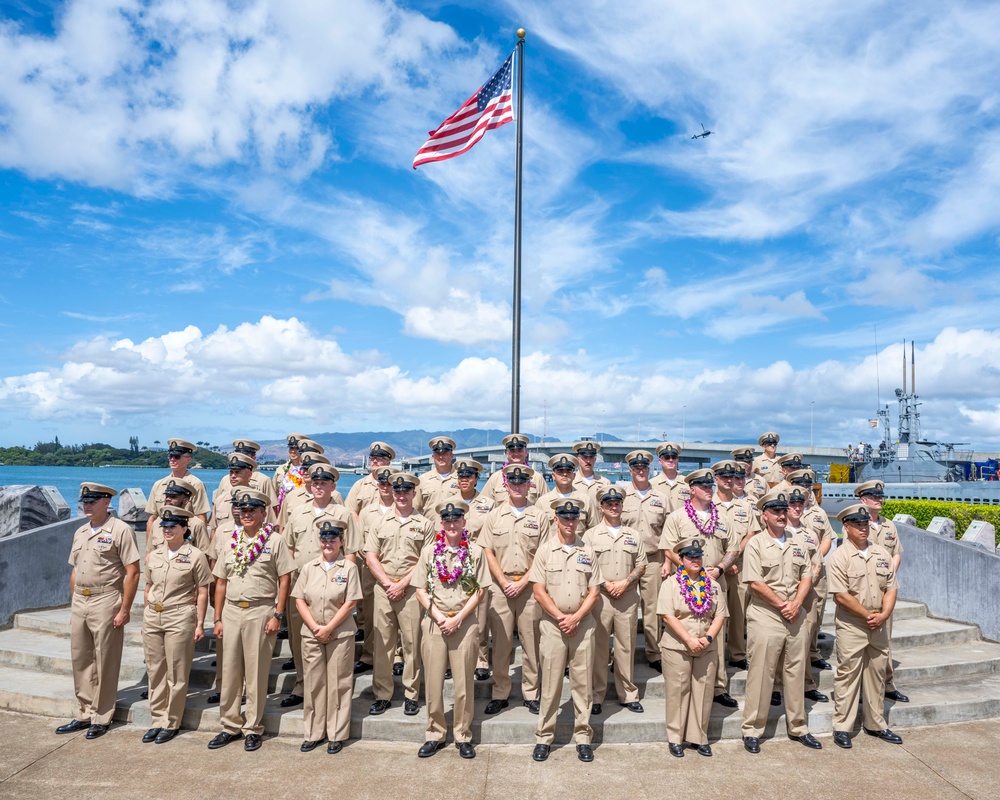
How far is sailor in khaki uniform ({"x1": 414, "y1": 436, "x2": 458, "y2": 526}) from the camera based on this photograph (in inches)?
284

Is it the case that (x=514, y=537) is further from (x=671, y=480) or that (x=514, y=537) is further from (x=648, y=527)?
(x=671, y=480)

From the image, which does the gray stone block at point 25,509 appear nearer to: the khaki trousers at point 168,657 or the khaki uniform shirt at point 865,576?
the khaki trousers at point 168,657

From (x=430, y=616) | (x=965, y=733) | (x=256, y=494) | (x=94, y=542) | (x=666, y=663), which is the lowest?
(x=965, y=733)

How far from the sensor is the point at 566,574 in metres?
5.43

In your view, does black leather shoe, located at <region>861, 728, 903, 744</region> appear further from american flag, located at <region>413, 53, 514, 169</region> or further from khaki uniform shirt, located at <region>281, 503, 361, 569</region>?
american flag, located at <region>413, 53, 514, 169</region>

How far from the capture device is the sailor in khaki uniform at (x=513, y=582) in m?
5.96

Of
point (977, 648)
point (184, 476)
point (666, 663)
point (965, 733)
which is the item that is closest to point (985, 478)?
point (977, 648)

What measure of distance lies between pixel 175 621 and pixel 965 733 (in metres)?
7.05

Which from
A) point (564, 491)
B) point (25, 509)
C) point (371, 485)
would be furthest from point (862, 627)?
point (25, 509)

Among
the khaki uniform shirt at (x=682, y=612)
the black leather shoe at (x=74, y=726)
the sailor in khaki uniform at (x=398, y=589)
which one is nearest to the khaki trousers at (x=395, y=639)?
the sailor in khaki uniform at (x=398, y=589)

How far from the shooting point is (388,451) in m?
7.34

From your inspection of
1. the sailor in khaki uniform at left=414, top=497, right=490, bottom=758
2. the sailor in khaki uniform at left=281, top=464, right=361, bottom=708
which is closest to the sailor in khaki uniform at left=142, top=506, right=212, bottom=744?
the sailor in khaki uniform at left=281, top=464, right=361, bottom=708

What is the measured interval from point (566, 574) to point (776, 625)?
1862 mm

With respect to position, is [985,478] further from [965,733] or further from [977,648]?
[965,733]
